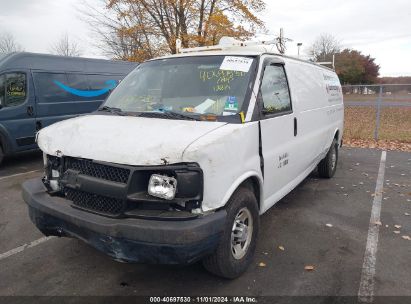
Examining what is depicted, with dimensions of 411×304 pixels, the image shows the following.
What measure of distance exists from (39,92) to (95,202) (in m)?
6.54

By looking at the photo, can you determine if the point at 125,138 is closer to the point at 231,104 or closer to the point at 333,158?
the point at 231,104

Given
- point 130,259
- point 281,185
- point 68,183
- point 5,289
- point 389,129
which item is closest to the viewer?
point 130,259

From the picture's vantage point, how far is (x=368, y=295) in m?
3.11

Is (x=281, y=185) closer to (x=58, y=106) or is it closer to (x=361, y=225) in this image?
(x=361, y=225)

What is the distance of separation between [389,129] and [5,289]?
14369mm

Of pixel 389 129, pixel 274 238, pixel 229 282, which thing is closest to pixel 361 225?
pixel 274 238

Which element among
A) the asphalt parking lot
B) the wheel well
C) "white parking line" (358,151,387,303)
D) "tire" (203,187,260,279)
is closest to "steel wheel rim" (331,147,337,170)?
"white parking line" (358,151,387,303)

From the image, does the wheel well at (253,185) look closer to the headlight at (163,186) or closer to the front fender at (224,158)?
the front fender at (224,158)

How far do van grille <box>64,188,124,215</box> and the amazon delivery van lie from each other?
5.75 m

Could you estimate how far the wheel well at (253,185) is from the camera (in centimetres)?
338

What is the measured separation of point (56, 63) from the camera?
8906 millimetres

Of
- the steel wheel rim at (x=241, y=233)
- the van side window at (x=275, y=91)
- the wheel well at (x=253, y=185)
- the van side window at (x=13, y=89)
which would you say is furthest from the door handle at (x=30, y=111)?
the steel wheel rim at (x=241, y=233)

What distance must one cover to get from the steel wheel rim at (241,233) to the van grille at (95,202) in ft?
3.40

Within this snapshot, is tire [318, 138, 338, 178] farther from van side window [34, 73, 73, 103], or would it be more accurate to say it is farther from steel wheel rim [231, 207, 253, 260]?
van side window [34, 73, 73, 103]
